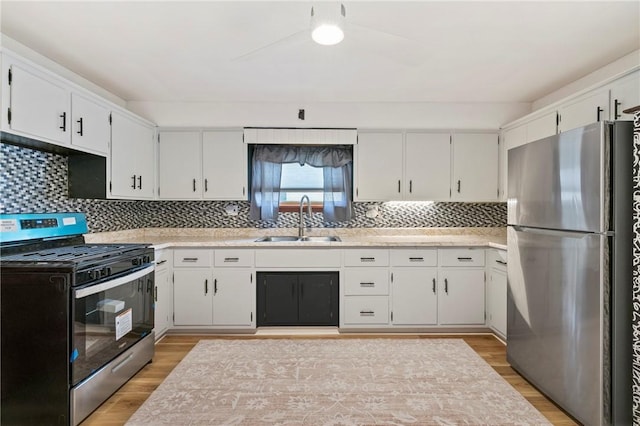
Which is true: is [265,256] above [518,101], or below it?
below

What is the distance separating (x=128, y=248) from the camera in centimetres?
247

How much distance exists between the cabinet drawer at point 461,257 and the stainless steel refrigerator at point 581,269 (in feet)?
3.26

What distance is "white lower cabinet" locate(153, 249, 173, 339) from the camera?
10.2 ft

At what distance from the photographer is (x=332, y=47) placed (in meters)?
2.45

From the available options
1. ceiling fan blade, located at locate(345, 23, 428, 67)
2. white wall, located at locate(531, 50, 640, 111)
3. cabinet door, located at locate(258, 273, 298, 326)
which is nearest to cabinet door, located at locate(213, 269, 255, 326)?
cabinet door, located at locate(258, 273, 298, 326)

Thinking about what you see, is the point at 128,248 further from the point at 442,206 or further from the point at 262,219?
the point at 442,206

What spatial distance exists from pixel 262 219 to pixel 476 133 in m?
2.55

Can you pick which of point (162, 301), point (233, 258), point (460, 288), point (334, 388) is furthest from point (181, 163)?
point (460, 288)

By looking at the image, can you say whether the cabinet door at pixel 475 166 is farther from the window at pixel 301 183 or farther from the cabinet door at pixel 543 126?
the window at pixel 301 183

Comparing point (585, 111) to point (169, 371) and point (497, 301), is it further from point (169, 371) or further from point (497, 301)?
point (169, 371)

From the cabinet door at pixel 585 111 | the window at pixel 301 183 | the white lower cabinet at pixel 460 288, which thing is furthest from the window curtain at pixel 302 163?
the cabinet door at pixel 585 111

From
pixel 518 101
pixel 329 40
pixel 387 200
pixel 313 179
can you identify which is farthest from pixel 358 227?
pixel 329 40

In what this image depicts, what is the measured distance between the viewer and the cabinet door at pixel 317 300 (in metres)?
3.38

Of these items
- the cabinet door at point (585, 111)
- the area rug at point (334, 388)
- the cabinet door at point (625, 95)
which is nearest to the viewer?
the area rug at point (334, 388)
